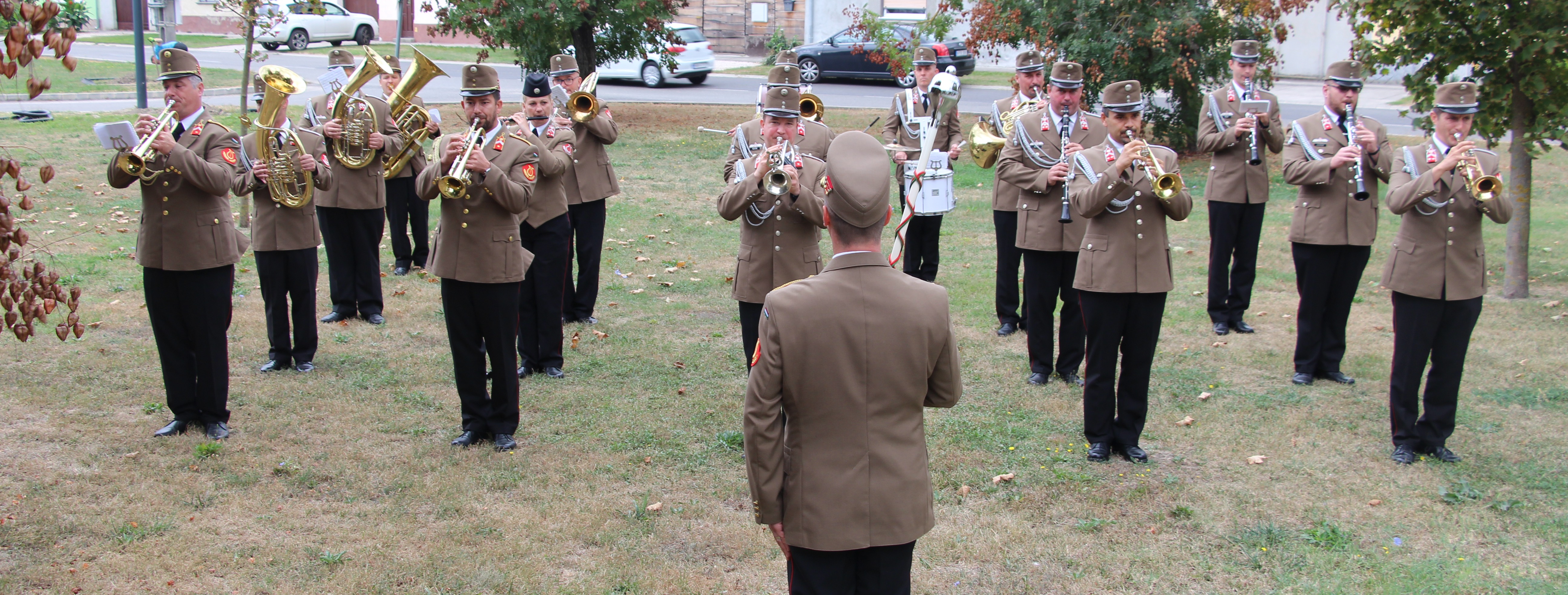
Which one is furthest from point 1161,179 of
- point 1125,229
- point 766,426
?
point 766,426

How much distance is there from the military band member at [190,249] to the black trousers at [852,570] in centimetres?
417

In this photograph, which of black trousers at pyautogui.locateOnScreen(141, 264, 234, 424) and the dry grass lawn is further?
black trousers at pyautogui.locateOnScreen(141, 264, 234, 424)

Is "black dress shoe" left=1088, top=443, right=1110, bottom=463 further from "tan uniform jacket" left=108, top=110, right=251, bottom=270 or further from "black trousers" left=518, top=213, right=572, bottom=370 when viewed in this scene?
"tan uniform jacket" left=108, top=110, right=251, bottom=270

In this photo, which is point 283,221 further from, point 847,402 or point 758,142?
point 847,402

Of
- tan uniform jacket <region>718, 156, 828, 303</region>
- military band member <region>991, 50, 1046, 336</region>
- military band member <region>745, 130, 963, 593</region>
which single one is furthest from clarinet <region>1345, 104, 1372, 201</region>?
military band member <region>745, 130, 963, 593</region>

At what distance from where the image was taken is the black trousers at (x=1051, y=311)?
296 inches

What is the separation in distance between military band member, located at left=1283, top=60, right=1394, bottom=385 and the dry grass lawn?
0.92 feet

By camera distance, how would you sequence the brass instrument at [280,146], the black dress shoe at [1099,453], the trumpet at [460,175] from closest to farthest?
1. the trumpet at [460,175]
2. the black dress shoe at [1099,453]
3. the brass instrument at [280,146]

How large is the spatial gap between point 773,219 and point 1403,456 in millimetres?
3684

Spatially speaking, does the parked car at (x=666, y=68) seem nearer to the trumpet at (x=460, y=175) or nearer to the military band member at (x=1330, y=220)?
the military band member at (x=1330, y=220)

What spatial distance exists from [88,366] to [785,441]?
6096mm

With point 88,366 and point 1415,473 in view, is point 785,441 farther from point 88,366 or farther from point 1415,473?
point 88,366

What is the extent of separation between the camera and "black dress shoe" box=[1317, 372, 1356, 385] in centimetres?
753

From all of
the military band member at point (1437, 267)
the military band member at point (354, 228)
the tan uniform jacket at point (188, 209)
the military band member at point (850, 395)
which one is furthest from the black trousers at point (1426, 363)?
the military band member at point (354, 228)
